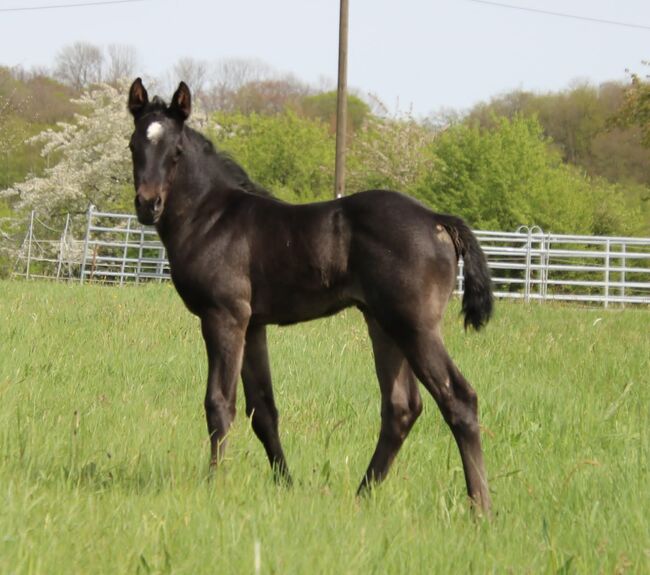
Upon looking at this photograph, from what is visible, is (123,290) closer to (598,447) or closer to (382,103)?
(598,447)

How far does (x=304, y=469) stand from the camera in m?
5.34

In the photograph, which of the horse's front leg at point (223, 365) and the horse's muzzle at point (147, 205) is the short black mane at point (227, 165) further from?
the horse's front leg at point (223, 365)

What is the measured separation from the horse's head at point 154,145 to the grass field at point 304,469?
1.24 metres

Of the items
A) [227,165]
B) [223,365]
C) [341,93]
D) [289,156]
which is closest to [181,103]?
[227,165]

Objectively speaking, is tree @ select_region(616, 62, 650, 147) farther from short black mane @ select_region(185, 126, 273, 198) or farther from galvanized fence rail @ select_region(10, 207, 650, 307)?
short black mane @ select_region(185, 126, 273, 198)

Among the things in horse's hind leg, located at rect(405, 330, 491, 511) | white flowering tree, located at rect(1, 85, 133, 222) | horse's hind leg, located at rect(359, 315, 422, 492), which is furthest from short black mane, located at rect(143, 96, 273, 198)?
white flowering tree, located at rect(1, 85, 133, 222)

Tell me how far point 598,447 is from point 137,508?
11.0ft

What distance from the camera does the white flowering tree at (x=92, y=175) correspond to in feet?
133

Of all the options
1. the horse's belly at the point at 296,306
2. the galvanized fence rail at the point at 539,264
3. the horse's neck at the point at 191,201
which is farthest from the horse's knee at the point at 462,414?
the galvanized fence rail at the point at 539,264

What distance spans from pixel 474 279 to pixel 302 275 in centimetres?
94

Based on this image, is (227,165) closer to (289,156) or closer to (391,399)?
(391,399)

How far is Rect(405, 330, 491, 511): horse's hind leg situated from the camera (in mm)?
4832

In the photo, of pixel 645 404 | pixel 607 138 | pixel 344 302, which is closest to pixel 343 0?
pixel 645 404

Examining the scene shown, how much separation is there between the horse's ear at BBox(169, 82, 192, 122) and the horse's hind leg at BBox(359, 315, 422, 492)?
64.7 inches
